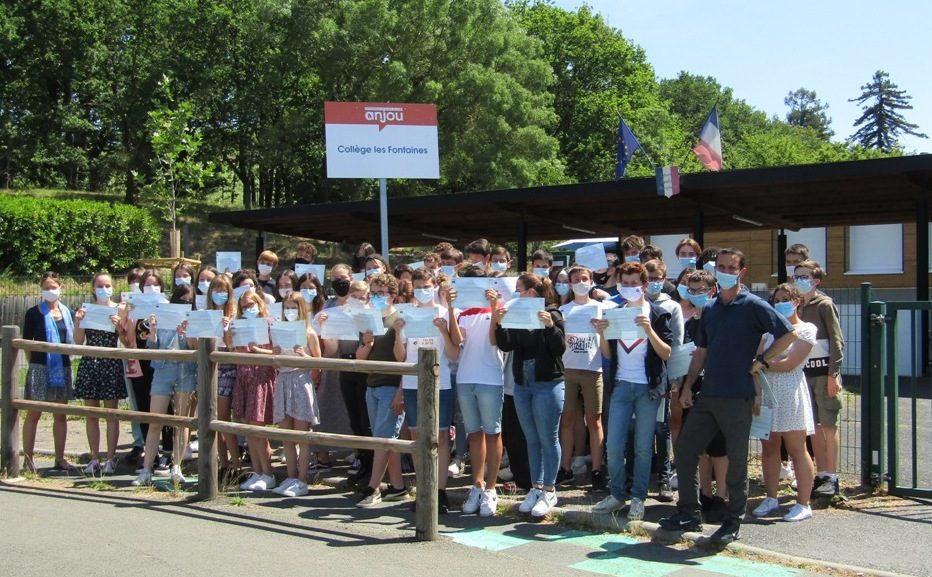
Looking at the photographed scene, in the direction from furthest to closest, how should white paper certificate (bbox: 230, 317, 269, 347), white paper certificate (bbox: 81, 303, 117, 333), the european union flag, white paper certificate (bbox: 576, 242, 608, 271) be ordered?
the european union flag
white paper certificate (bbox: 81, 303, 117, 333)
white paper certificate (bbox: 576, 242, 608, 271)
white paper certificate (bbox: 230, 317, 269, 347)

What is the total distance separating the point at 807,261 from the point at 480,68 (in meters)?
31.1

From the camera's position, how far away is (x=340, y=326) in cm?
775

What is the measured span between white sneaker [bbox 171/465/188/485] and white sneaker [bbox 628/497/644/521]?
162 inches

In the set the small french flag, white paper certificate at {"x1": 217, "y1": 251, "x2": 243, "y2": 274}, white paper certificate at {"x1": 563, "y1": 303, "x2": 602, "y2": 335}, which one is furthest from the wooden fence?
the small french flag

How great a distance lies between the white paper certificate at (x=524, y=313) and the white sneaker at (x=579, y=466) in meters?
2.28

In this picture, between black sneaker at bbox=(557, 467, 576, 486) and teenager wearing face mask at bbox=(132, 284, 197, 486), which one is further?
teenager wearing face mask at bbox=(132, 284, 197, 486)

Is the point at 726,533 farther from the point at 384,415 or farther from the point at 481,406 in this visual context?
the point at 384,415

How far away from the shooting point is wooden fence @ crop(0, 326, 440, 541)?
21.1 ft

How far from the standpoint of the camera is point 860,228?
26141 millimetres

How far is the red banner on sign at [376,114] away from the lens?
11.7 meters

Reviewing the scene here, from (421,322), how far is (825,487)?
3640 millimetres

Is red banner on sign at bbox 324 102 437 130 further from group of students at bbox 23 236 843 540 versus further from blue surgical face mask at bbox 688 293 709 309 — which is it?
blue surgical face mask at bbox 688 293 709 309

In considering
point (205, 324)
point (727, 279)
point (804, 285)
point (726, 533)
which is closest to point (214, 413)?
point (205, 324)

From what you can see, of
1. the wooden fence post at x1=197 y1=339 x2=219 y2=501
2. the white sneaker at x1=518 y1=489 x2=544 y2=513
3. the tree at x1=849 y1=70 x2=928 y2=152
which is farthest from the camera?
the tree at x1=849 y1=70 x2=928 y2=152
